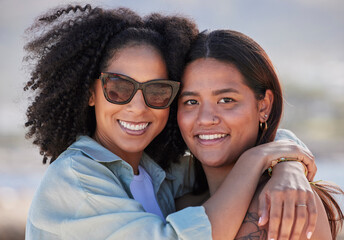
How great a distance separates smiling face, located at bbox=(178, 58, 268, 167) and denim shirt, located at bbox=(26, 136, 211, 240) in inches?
29.3

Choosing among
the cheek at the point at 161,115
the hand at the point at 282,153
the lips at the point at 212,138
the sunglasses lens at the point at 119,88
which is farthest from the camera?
the cheek at the point at 161,115

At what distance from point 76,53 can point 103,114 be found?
0.54 metres

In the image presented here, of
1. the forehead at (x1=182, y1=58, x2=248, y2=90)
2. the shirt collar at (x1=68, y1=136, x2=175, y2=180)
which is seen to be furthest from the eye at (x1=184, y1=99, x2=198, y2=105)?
the shirt collar at (x1=68, y1=136, x2=175, y2=180)

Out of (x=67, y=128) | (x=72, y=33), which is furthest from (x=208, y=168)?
(x=72, y=33)

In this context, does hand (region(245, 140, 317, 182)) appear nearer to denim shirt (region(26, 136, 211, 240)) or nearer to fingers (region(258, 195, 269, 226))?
fingers (region(258, 195, 269, 226))

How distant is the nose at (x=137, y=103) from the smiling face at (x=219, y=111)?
1.20 ft

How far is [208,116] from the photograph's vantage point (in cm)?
315

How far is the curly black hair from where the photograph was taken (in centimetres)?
331

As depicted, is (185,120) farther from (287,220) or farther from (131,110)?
(287,220)

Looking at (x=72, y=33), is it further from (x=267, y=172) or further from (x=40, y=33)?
(x=267, y=172)

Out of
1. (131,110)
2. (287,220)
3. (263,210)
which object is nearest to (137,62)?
(131,110)

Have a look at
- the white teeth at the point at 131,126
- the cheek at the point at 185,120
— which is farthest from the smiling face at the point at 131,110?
the cheek at the point at 185,120

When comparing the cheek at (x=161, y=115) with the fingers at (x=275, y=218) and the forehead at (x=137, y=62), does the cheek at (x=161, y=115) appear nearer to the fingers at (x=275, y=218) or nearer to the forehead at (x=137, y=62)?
the forehead at (x=137, y=62)

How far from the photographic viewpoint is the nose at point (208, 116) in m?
3.14
